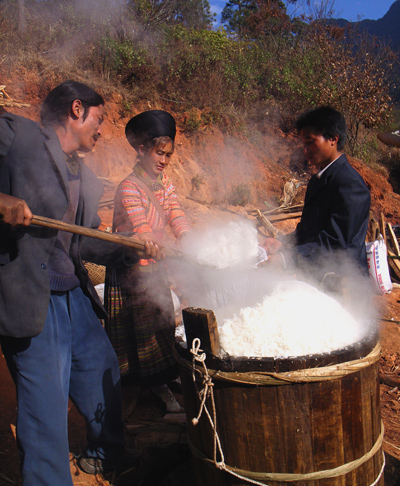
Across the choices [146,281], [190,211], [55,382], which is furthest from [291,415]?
[190,211]

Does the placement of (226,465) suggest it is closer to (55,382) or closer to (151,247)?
(55,382)

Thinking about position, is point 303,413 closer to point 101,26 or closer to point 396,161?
point 101,26

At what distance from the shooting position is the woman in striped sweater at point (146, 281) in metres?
2.81

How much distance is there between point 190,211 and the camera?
8.53 m

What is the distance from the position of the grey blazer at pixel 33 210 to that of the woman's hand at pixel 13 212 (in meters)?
0.08

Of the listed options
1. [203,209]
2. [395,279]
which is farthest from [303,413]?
[203,209]

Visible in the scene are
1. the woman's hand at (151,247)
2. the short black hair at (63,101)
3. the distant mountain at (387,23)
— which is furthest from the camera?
the distant mountain at (387,23)

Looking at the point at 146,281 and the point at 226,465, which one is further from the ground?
the point at 146,281

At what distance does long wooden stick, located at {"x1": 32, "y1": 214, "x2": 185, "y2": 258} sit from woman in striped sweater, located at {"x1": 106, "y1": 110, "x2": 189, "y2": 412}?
0.40m

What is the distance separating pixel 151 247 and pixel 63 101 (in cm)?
95

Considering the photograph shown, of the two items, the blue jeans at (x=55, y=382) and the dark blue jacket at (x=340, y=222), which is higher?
the dark blue jacket at (x=340, y=222)

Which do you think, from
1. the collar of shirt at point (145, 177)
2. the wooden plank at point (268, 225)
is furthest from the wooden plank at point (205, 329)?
the wooden plank at point (268, 225)

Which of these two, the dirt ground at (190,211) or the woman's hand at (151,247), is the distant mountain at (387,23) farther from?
the woman's hand at (151,247)

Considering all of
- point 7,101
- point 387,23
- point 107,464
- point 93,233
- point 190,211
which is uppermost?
point 387,23
